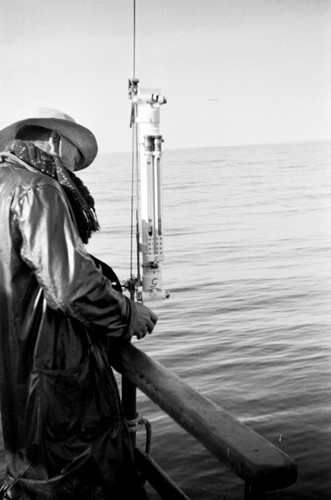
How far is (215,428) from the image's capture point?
1.69m

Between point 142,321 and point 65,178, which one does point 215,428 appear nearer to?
point 142,321

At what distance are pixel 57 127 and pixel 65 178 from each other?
34cm

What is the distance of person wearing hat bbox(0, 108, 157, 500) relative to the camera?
1.99 m

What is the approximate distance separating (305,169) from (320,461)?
65856 millimetres

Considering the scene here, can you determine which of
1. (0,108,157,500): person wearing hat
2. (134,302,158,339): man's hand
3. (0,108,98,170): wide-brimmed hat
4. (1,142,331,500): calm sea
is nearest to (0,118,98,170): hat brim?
(0,108,98,170): wide-brimmed hat

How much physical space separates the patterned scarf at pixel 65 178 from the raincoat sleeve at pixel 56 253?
131 mm

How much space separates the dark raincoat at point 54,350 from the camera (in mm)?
1991

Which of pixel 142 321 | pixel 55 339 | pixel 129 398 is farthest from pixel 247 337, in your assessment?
pixel 55 339

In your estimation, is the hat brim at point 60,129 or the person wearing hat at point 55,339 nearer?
the person wearing hat at point 55,339

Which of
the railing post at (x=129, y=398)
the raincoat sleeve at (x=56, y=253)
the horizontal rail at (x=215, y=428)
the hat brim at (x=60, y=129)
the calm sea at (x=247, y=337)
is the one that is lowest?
the calm sea at (x=247, y=337)

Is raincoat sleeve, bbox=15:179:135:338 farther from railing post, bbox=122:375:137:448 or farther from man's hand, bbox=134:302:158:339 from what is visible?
railing post, bbox=122:375:137:448

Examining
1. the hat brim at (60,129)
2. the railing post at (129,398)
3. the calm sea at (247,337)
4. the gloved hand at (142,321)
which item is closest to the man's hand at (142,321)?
the gloved hand at (142,321)

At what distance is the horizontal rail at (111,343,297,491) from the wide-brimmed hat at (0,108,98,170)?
87 centimetres

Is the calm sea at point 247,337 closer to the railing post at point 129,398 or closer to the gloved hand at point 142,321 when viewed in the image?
the railing post at point 129,398
